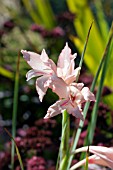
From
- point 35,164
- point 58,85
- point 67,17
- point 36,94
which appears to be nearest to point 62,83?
point 58,85

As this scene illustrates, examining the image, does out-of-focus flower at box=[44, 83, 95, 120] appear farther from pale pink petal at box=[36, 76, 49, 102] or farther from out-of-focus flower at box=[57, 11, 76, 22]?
out-of-focus flower at box=[57, 11, 76, 22]

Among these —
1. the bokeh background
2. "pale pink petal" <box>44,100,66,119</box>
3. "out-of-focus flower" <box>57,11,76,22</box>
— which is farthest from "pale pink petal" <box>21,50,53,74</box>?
"out-of-focus flower" <box>57,11,76,22</box>

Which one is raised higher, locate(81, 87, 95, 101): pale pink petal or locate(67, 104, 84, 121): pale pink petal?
locate(81, 87, 95, 101): pale pink petal

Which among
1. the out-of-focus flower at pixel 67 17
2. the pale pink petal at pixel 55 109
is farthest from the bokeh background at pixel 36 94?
the pale pink petal at pixel 55 109

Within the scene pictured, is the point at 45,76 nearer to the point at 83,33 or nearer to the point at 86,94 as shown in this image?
the point at 86,94

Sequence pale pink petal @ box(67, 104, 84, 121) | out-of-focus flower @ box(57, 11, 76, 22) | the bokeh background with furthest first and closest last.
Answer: out-of-focus flower @ box(57, 11, 76, 22), the bokeh background, pale pink petal @ box(67, 104, 84, 121)

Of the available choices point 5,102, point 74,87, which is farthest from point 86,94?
point 5,102
